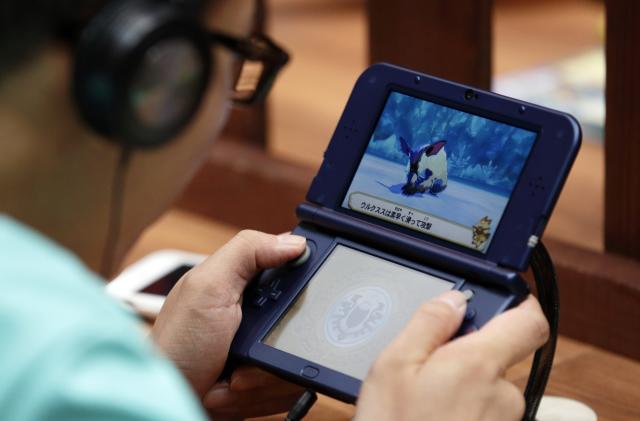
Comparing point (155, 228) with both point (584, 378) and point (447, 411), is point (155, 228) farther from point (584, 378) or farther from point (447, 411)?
point (447, 411)

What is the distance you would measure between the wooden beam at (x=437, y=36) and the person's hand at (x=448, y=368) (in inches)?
17.3

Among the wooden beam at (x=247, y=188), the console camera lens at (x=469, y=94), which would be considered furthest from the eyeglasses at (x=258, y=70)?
the wooden beam at (x=247, y=188)

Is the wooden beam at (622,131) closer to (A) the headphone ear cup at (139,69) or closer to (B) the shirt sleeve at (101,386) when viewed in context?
(A) the headphone ear cup at (139,69)

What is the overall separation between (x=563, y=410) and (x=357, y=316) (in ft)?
0.77

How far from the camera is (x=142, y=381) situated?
0.52m

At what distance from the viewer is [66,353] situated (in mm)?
497

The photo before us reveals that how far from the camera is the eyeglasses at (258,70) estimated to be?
746 millimetres

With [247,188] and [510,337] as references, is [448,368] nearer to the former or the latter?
[510,337]

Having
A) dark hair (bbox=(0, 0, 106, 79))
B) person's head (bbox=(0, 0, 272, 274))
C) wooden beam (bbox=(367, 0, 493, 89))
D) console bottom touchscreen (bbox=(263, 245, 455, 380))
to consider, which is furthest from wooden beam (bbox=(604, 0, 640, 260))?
dark hair (bbox=(0, 0, 106, 79))

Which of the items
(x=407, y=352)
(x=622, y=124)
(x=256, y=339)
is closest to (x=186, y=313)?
(x=256, y=339)

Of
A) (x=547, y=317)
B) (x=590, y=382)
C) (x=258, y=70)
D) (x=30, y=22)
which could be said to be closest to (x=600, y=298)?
(x=590, y=382)

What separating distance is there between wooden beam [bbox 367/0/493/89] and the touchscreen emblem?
0.39 meters

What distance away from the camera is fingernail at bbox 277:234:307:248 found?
893mm

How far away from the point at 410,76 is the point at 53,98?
375mm
